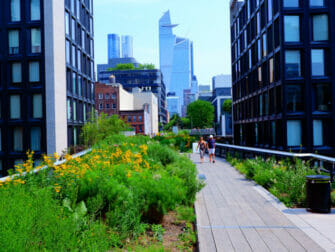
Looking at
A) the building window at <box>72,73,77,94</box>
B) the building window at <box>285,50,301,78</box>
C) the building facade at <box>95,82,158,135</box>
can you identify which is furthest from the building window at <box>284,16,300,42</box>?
the building facade at <box>95,82,158,135</box>

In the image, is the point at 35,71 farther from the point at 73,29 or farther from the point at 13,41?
the point at 73,29

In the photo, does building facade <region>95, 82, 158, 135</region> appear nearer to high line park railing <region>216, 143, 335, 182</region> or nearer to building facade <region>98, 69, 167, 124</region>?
building facade <region>98, 69, 167, 124</region>

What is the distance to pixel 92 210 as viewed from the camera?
19.1 ft

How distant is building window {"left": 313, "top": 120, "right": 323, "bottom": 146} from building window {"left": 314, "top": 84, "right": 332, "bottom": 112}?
4.20 feet

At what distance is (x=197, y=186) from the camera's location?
28.9 ft

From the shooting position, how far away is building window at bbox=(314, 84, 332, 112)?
28.6 m

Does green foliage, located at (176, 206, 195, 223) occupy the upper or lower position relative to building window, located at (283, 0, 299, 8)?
lower

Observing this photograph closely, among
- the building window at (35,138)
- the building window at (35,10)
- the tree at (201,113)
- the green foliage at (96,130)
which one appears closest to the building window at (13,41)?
the building window at (35,10)

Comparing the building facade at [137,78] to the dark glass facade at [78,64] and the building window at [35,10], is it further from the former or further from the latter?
the building window at [35,10]

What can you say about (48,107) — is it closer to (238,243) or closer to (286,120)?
(286,120)

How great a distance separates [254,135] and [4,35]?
31859 mm

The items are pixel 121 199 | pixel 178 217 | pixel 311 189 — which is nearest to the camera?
pixel 121 199

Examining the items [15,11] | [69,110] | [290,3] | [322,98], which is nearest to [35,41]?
[15,11]

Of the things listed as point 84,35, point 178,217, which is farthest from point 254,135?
point 178,217
